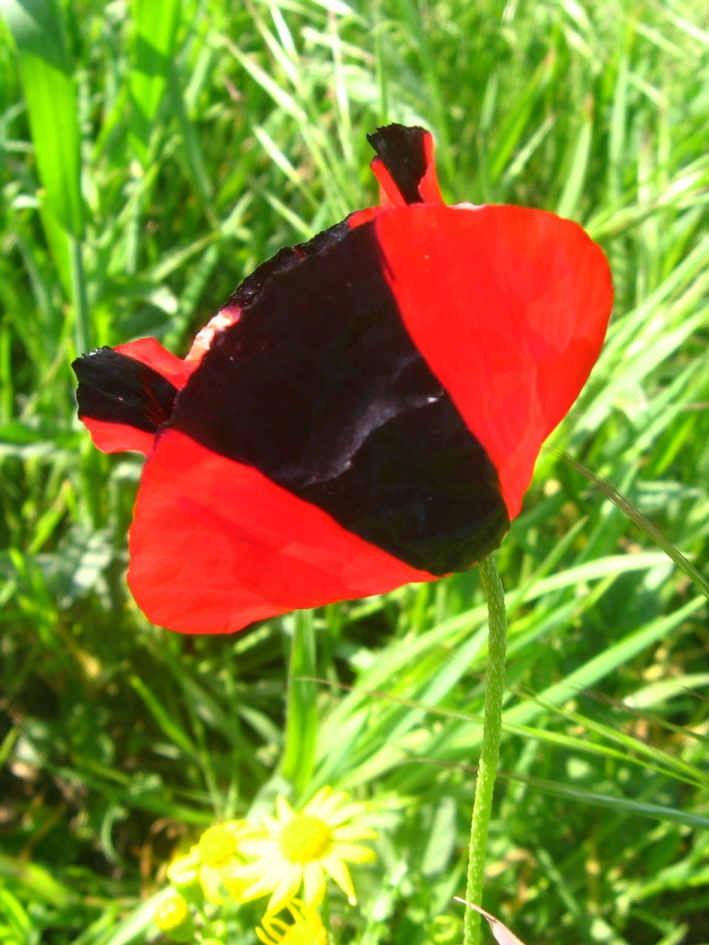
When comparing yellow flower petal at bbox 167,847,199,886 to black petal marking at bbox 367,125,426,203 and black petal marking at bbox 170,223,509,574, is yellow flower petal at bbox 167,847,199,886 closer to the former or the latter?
black petal marking at bbox 170,223,509,574

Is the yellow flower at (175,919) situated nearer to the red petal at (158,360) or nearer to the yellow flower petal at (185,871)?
the yellow flower petal at (185,871)

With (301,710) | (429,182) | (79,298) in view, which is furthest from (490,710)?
(79,298)

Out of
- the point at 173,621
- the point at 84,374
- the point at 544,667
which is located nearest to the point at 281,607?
the point at 173,621

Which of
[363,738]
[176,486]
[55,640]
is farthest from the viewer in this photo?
[55,640]

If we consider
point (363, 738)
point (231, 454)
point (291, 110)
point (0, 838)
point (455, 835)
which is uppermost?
point (231, 454)

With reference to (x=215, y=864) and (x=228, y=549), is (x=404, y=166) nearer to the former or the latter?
(x=228, y=549)

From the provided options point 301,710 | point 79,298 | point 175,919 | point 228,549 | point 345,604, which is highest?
point 228,549

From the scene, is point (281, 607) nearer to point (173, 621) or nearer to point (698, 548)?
point (173, 621)
